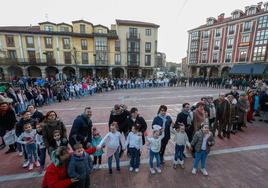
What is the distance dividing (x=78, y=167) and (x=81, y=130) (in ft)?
3.69

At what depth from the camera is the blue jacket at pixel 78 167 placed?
2.54m

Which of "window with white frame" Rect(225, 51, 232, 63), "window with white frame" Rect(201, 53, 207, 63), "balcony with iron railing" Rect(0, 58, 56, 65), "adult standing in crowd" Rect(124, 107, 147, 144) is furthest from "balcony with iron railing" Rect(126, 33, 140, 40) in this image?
"adult standing in crowd" Rect(124, 107, 147, 144)

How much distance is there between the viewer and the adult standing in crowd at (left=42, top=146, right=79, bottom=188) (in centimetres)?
241

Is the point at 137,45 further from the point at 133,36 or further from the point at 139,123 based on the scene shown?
the point at 139,123

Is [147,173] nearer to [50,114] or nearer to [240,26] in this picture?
[50,114]

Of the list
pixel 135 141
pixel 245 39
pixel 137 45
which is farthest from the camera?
pixel 137 45

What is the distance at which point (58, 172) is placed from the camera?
8.12 ft

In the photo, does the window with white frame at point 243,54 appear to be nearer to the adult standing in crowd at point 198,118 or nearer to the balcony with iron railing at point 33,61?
the adult standing in crowd at point 198,118

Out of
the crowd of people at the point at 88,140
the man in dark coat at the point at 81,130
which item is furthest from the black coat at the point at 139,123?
the man in dark coat at the point at 81,130

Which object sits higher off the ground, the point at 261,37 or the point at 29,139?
the point at 261,37

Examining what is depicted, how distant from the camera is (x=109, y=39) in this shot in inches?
1230

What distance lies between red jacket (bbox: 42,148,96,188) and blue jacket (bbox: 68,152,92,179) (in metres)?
0.10

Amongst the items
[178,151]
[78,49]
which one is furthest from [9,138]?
[78,49]

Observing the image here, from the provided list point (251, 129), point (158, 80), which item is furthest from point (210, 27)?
point (251, 129)
